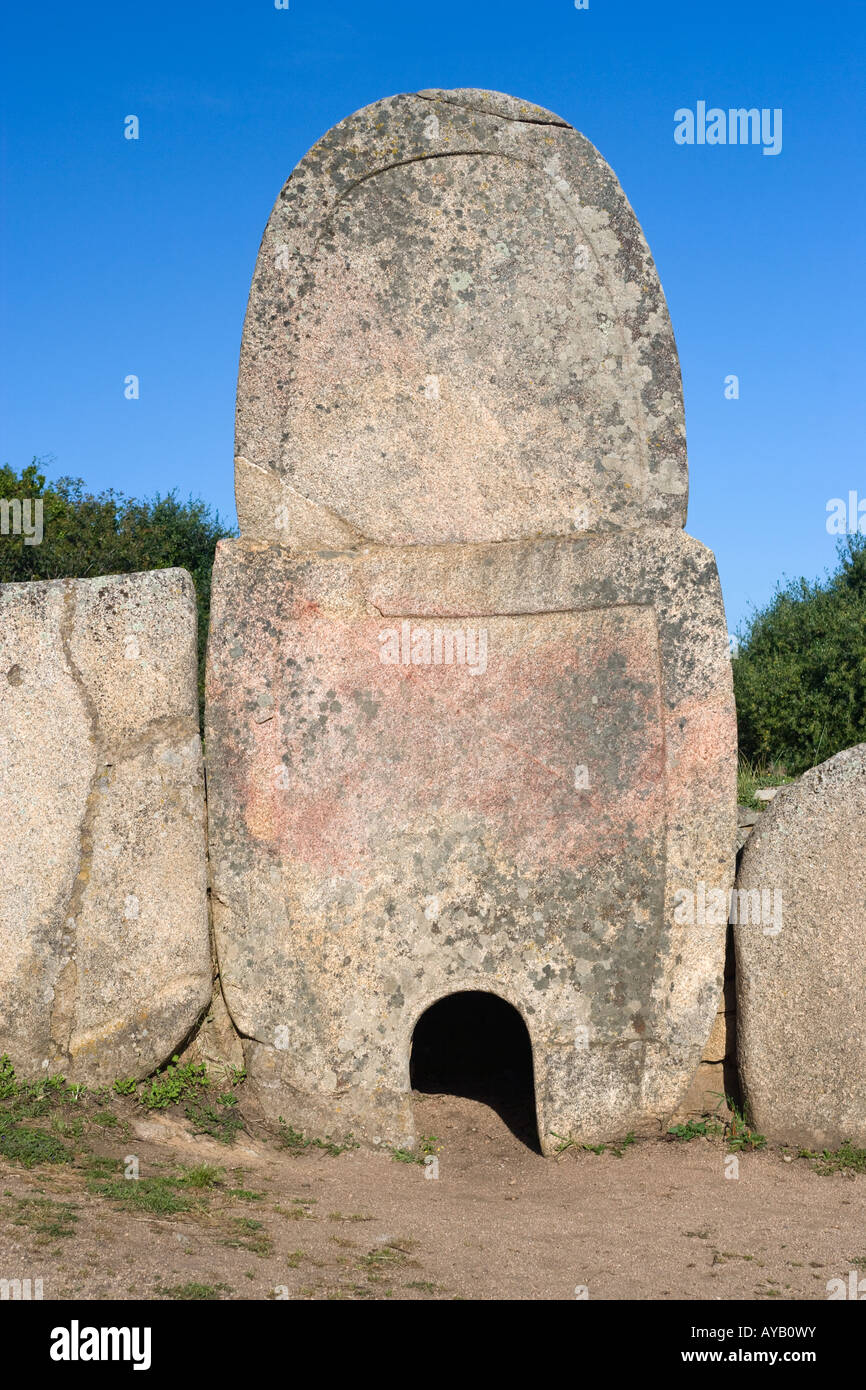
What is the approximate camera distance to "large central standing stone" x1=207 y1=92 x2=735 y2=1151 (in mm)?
5309

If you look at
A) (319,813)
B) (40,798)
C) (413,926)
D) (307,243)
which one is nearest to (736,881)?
(413,926)

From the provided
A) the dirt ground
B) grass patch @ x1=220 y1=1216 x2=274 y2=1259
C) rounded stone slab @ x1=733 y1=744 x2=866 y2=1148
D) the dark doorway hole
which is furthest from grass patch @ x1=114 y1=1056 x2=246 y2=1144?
rounded stone slab @ x1=733 y1=744 x2=866 y2=1148

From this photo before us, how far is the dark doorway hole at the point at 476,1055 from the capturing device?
6.23 meters

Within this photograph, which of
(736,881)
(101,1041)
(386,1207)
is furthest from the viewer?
(736,881)

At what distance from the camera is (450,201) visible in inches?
223

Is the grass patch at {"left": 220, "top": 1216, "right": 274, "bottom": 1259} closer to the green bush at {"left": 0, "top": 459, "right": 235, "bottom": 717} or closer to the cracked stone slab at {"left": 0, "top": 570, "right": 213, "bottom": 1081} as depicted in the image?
the cracked stone slab at {"left": 0, "top": 570, "right": 213, "bottom": 1081}

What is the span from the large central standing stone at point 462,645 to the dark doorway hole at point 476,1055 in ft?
3.23

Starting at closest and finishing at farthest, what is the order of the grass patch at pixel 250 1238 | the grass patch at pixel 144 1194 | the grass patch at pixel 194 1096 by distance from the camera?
the grass patch at pixel 250 1238 < the grass patch at pixel 144 1194 < the grass patch at pixel 194 1096

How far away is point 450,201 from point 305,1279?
4.51m

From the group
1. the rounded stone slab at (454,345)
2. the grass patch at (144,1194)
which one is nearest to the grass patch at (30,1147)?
the grass patch at (144,1194)

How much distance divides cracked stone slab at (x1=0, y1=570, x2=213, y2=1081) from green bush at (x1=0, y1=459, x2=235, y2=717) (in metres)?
12.5

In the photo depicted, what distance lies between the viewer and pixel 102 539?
2062cm

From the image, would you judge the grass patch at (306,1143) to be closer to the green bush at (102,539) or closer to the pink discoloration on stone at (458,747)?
the pink discoloration on stone at (458,747)

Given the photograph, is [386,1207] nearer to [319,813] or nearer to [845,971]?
[319,813]
